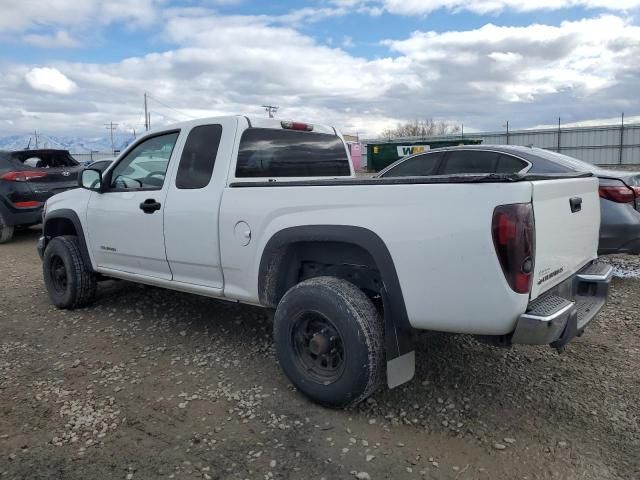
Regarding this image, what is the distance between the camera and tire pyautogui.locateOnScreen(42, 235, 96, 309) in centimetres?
537

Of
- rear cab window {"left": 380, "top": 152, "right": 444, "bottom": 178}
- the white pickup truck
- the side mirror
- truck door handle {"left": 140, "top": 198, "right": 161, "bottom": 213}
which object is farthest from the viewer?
rear cab window {"left": 380, "top": 152, "right": 444, "bottom": 178}

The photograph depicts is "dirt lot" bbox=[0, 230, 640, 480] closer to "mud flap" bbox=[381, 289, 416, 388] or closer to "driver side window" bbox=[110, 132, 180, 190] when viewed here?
"mud flap" bbox=[381, 289, 416, 388]

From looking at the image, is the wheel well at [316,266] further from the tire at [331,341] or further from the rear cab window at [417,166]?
the rear cab window at [417,166]

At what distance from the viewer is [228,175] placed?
3.97 m

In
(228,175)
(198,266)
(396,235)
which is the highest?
(228,175)

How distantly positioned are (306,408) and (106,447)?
1.19m

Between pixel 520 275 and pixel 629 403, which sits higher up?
pixel 520 275

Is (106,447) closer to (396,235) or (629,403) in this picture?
(396,235)

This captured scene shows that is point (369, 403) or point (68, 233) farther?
point (68, 233)

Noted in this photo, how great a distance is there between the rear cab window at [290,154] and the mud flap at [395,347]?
1.65m

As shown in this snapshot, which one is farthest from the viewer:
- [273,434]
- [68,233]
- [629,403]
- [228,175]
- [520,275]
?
[68,233]

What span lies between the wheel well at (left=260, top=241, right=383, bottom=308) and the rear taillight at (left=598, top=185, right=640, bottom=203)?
11.4 ft

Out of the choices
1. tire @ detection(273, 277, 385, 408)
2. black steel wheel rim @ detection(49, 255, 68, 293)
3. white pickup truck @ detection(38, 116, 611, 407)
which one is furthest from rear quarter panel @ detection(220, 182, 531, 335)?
black steel wheel rim @ detection(49, 255, 68, 293)

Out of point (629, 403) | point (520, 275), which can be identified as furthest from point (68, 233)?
point (629, 403)
